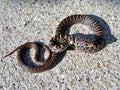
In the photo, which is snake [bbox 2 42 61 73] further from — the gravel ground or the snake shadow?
the snake shadow

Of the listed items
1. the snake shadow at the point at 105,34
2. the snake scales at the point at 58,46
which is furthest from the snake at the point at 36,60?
the snake shadow at the point at 105,34

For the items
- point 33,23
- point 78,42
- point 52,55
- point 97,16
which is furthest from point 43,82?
point 97,16

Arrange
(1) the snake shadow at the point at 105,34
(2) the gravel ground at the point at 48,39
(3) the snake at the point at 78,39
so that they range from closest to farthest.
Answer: (2) the gravel ground at the point at 48,39
(3) the snake at the point at 78,39
(1) the snake shadow at the point at 105,34

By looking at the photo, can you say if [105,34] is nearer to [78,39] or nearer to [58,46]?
[78,39]

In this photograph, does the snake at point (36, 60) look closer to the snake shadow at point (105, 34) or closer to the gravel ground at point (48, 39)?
the gravel ground at point (48, 39)

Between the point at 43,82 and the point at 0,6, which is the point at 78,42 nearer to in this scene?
the point at 43,82

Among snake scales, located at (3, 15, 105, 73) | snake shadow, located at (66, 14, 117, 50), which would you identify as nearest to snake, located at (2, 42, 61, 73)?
snake scales, located at (3, 15, 105, 73)

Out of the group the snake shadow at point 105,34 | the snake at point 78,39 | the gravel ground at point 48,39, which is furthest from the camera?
the snake shadow at point 105,34
